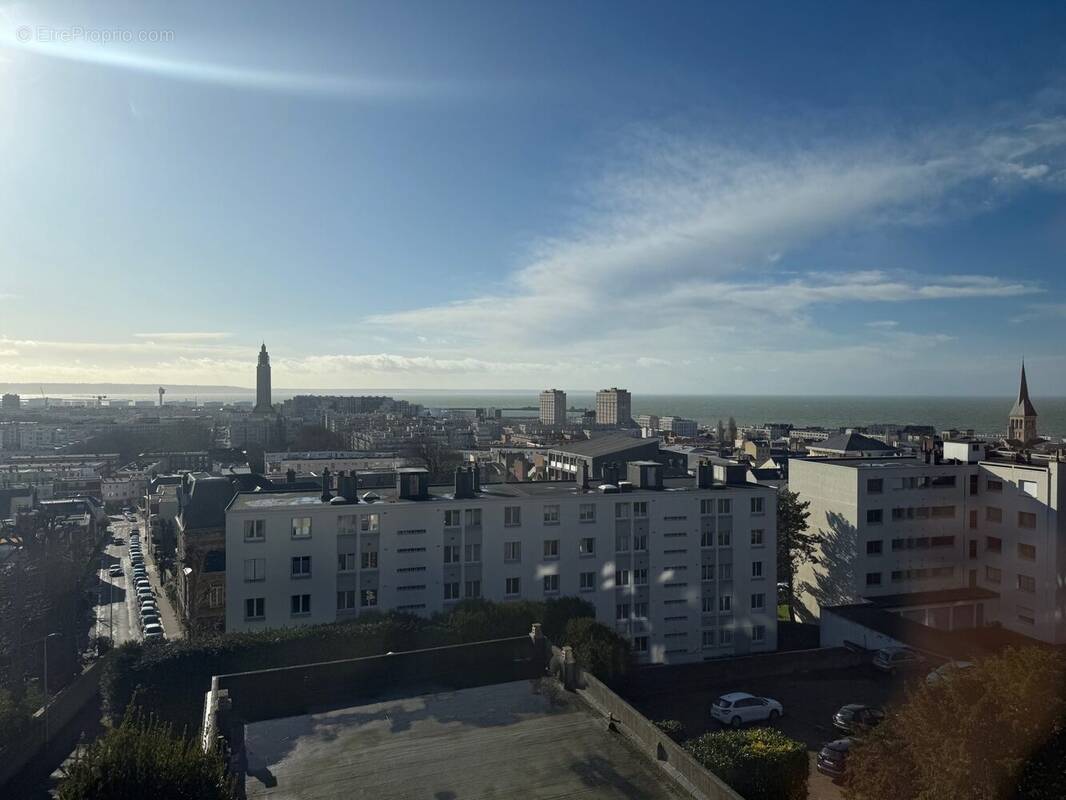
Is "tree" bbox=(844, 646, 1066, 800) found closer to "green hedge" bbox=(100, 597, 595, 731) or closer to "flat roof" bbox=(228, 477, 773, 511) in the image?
"green hedge" bbox=(100, 597, 595, 731)

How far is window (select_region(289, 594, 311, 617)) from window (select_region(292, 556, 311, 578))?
0.73 metres

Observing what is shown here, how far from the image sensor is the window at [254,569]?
2471cm

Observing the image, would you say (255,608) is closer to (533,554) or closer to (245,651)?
(245,651)

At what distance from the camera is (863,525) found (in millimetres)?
33969

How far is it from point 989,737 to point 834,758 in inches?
360

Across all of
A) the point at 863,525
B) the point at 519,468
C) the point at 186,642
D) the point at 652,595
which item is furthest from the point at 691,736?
the point at 519,468

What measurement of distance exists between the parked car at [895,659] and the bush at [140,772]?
24.3 metres

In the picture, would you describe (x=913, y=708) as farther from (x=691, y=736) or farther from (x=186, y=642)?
(x=186, y=642)

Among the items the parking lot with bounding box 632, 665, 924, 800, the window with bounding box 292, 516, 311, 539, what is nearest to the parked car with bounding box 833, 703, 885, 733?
the parking lot with bounding box 632, 665, 924, 800

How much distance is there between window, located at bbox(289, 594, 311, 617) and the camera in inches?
992

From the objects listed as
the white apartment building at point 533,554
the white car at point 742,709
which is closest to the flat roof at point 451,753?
the white car at point 742,709

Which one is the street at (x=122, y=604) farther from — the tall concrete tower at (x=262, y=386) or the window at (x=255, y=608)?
the tall concrete tower at (x=262, y=386)

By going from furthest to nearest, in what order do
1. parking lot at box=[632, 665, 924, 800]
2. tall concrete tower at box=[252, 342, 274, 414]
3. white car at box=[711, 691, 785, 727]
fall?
tall concrete tower at box=[252, 342, 274, 414], white car at box=[711, 691, 785, 727], parking lot at box=[632, 665, 924, 800]

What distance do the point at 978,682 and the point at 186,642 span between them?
20.5m
